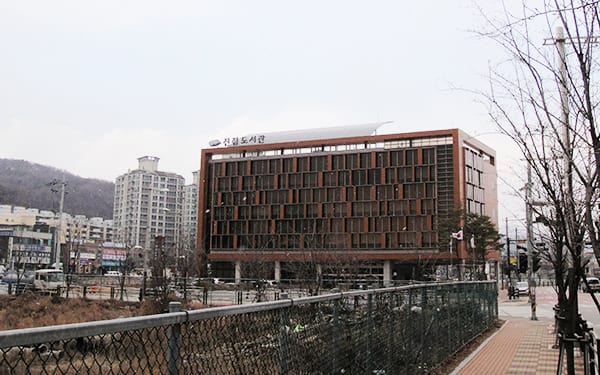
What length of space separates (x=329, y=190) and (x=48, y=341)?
72493 mm

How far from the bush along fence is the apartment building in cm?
5406

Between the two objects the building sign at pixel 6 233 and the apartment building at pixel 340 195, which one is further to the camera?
the building sign at pixel 6 233

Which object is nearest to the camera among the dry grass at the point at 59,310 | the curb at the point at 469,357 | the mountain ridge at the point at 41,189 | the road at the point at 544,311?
the curb at the point at 469,357

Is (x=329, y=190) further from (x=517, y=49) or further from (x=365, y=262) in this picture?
(x=517, y=49)

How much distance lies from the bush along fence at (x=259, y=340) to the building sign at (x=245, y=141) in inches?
2782

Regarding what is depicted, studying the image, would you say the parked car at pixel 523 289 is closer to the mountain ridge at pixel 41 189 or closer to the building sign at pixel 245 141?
the building sign at pixel 245 141

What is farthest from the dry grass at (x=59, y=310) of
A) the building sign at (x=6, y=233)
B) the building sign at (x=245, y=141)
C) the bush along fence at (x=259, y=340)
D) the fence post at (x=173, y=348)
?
the building sign at (x=6, y=233)

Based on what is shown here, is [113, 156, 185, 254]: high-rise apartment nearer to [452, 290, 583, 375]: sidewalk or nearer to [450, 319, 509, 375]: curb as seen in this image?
[452, 290, 583, 375]: sidewalk

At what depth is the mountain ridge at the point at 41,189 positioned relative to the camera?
284ft

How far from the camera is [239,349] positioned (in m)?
3.65

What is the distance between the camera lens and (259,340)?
3.85 meters

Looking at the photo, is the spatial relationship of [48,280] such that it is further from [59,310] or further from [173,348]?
[173,348]

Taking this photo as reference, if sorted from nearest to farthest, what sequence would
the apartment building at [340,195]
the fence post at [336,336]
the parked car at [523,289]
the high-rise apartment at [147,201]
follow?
the fence post at [336,336] < the parked car at [523,289] < the apartment building at [340,195] < the high-rise apartment at [147,201]

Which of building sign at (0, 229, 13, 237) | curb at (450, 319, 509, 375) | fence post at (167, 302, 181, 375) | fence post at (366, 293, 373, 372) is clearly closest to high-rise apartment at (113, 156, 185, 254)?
building sign at (0, 229, 13, 237)
